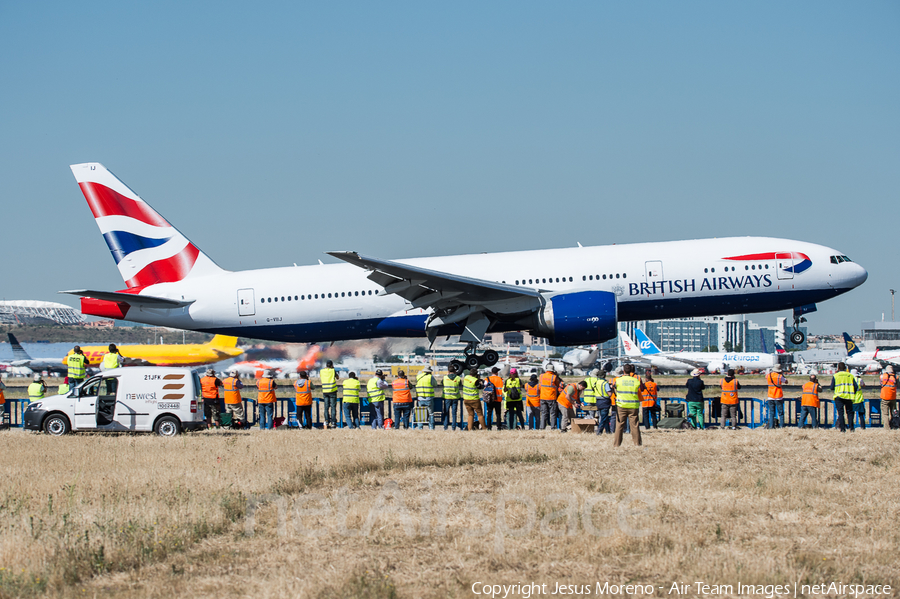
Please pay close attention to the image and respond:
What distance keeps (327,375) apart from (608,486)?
13.9 meters

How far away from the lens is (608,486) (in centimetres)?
1304

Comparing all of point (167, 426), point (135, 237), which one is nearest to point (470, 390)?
point (167, 426)

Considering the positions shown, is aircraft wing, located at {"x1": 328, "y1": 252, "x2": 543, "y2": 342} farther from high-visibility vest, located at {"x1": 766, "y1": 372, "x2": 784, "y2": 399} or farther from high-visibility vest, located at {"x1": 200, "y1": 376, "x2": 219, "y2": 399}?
high-visibility vest, located at {"x1": 766, "y1": 372, "x2": 784, "y2": 399}

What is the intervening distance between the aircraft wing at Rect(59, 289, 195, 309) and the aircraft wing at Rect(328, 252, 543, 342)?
767 cm

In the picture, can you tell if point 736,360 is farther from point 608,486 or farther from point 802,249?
point 608,486

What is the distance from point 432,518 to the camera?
10977 mm

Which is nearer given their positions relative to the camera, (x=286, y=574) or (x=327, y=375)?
(x=286, y=574)

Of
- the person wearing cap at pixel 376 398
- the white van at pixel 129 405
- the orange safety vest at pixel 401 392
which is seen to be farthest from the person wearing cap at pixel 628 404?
the white van at pixel 129 405

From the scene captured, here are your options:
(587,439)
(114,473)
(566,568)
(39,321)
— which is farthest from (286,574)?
(39,321)

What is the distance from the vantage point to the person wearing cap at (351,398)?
2477 centimetres

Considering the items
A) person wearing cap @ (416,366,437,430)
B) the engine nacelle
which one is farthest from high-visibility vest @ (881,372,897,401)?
person wearing cap @ (416,366,437,430)

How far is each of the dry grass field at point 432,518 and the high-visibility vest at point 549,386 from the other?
17.9 feet

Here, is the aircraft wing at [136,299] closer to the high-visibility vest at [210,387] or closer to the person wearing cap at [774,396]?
the high-visibility vest at [210,387]

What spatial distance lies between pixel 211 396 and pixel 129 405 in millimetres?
4125
